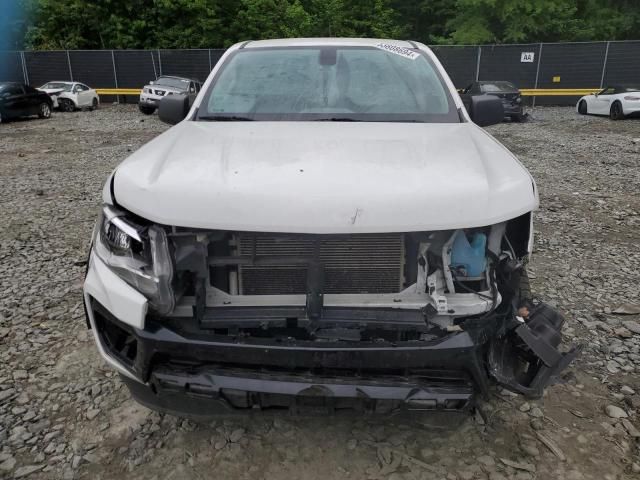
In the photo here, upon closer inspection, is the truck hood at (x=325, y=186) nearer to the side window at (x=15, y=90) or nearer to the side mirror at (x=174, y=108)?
the side mirror at (x=174, y=108)

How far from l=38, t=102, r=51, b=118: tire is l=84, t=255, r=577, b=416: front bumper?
1854 cm

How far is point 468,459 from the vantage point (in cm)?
241

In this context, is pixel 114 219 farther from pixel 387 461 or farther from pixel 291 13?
pixel 291 13

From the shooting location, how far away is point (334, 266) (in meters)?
2.21

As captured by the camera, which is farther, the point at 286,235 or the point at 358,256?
the point at 358,256

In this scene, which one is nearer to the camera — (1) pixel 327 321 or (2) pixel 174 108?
(1) pixel 327 321

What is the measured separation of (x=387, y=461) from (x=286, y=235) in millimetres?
1156

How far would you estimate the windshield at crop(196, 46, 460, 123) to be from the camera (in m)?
3.17

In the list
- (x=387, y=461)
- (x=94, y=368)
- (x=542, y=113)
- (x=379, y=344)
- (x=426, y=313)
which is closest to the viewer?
(x=379, y=344)

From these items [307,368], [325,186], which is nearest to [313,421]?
[307,368]

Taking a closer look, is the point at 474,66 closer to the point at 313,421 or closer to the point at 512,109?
the point at 512,109

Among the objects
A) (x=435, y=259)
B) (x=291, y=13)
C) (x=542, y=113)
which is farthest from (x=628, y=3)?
(x=435, y=259)

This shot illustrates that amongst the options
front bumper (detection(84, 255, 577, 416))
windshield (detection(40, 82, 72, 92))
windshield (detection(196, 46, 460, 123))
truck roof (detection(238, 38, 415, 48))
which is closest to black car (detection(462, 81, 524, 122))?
truck roof (detection(238, 38, 415, 48))

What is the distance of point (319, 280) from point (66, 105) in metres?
22.6
